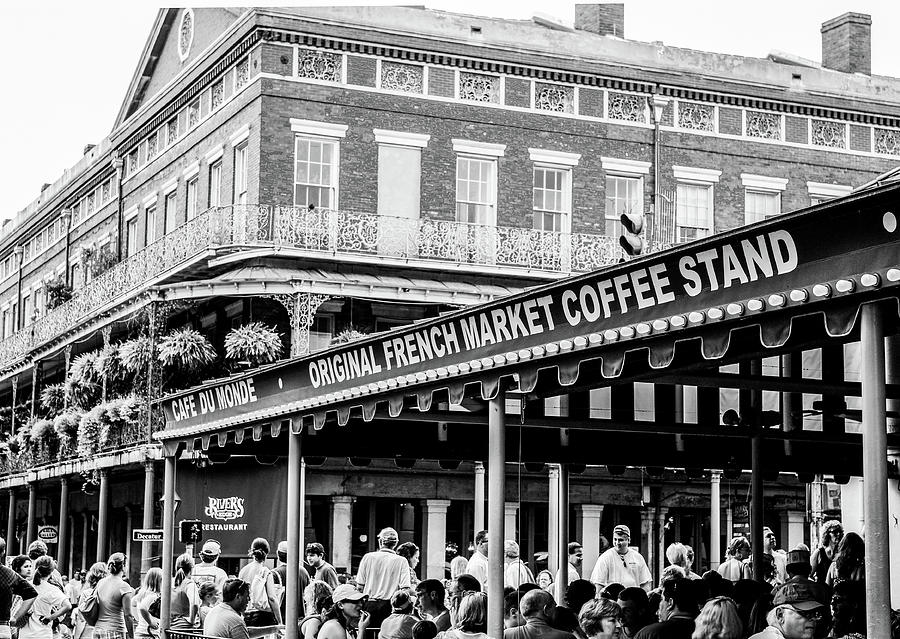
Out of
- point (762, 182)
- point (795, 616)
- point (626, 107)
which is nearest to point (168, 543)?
point (795, 616)

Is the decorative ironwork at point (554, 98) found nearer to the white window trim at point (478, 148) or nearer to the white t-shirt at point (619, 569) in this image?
the white window trim at point (478, 148)

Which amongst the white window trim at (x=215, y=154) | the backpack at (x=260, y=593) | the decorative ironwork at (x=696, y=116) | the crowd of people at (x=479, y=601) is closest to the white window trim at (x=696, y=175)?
the decorative ironwork at (x=696, y=116)

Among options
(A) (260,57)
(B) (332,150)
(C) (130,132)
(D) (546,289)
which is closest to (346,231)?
(B) (332,150)

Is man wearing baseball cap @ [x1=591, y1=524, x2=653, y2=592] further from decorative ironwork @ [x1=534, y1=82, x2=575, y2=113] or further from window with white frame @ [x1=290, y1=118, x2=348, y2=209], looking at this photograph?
decorative ironwork @ [x1=534, y1=82, x2=575, y2=113]

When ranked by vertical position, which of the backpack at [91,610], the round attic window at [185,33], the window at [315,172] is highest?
the round attic window at [185,33]

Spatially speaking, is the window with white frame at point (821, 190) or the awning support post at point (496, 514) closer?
the awning support post at point (496, 514)

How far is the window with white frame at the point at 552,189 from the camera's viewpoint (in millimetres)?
33250

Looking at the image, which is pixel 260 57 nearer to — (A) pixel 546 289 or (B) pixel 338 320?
(B) pixel 338 320

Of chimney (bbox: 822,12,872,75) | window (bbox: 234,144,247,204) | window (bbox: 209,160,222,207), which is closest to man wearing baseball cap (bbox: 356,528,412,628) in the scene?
window (bbox: 234,144,247,204)

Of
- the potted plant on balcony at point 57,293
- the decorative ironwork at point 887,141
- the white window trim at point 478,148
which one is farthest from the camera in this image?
the potted plant on balcony at point 57,293

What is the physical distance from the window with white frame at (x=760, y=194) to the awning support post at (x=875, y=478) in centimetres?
2903

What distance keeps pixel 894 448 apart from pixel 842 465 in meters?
2.70

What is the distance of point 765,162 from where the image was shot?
35.7m

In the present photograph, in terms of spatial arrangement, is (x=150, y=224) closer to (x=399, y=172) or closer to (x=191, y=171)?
(x=191, y=171)
